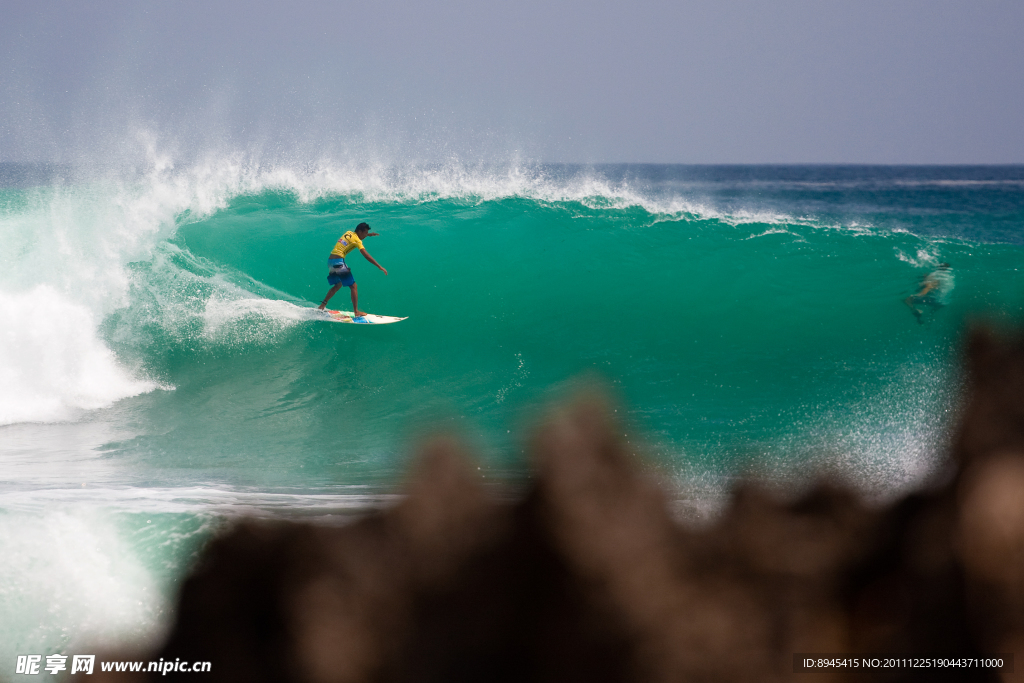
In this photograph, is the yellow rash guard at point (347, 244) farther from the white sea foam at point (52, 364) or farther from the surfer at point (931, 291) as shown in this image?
the surfer at point (931, 291)

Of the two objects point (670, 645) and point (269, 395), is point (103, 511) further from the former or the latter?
point (269, 395)

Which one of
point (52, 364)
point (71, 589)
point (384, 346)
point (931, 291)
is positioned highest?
point (931, 291)

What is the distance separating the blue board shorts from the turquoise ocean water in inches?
26.5

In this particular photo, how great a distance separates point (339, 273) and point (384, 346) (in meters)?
1.03

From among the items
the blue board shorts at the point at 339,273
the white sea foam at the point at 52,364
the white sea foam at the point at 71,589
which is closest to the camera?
the white sea foam at the point at 71,589

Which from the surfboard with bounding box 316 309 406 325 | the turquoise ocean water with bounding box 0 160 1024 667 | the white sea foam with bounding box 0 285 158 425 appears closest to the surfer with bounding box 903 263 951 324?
the turquoise ocean water with bounding box 0 160 1024 667

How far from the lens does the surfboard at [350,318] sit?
809 centimetres

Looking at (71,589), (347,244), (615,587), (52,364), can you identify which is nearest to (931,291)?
(347,244)

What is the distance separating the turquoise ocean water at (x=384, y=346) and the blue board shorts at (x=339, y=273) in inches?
26.5

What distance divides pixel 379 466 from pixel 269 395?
2.59 meters

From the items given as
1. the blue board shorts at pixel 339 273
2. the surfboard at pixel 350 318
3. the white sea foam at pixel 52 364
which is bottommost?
the white sea foam at pixel 52 364

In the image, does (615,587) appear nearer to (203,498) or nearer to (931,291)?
(203,498)

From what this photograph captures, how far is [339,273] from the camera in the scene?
25.7 ft

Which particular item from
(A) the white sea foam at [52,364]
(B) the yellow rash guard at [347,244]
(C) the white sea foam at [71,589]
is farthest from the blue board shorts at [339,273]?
(C) the white sea foam at [71,589]
